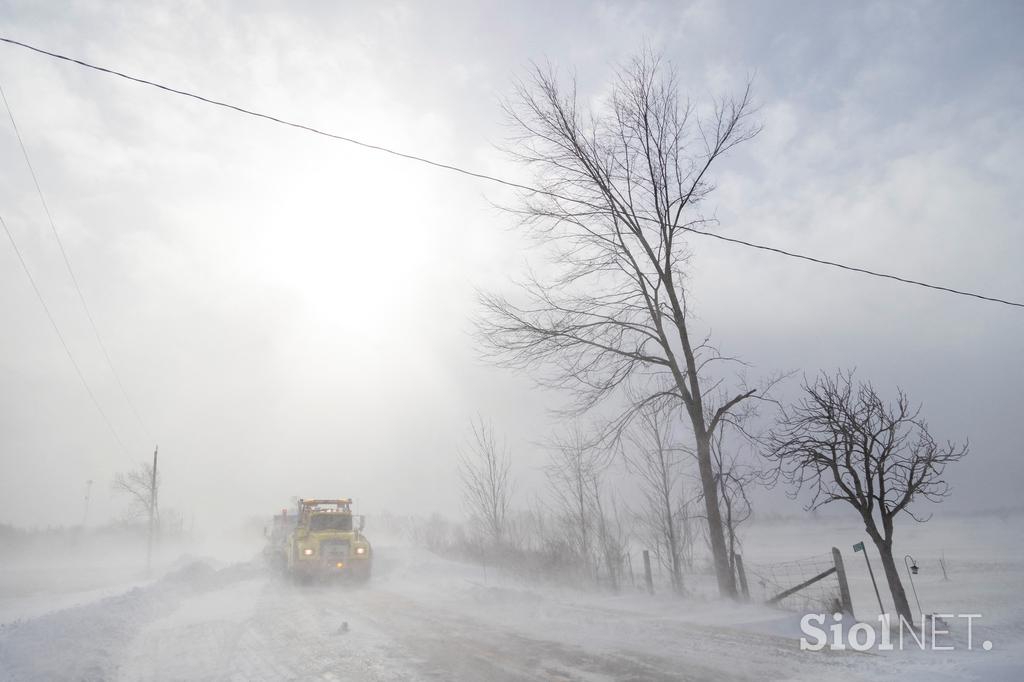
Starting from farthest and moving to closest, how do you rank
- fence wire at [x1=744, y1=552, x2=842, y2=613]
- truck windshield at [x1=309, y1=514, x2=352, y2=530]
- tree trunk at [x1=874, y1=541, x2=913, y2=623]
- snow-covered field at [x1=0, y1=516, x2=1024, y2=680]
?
truck windshield at [x1=309, y1=514, x2=352, y2=530], fence wire at [x1=744, y1=552, x2=842, y2=613], tree trunk at [x1=874, y1=541, x2=913, y2=623], snow-covered field at [x1=0, y1=516, x2=1024, y2=680]

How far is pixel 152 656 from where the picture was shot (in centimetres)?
801

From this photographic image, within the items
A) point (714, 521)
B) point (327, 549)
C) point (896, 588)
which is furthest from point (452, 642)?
A: point (327, 549)

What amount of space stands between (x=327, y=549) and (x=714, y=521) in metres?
14.4

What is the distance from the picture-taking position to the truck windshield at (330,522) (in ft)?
69.1

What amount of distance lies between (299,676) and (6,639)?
500 cm

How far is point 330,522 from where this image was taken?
841 inches

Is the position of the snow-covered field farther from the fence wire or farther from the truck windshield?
the truck windshield

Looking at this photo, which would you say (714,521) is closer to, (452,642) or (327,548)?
(452,642)

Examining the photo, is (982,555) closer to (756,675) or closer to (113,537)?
(756,675)

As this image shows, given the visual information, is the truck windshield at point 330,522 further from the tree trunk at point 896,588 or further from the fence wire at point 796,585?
the tree trunk at point 896,588

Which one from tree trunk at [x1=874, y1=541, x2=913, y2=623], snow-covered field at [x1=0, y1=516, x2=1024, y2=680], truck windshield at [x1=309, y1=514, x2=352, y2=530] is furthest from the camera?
truck windshield at [x1=309, y1=514, x2=352, y2=530]

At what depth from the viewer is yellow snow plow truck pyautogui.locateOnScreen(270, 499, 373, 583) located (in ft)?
63.1

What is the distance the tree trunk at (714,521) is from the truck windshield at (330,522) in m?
Result: 15.4

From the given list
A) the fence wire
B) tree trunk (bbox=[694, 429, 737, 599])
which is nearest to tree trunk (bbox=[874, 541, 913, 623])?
the fence wire
